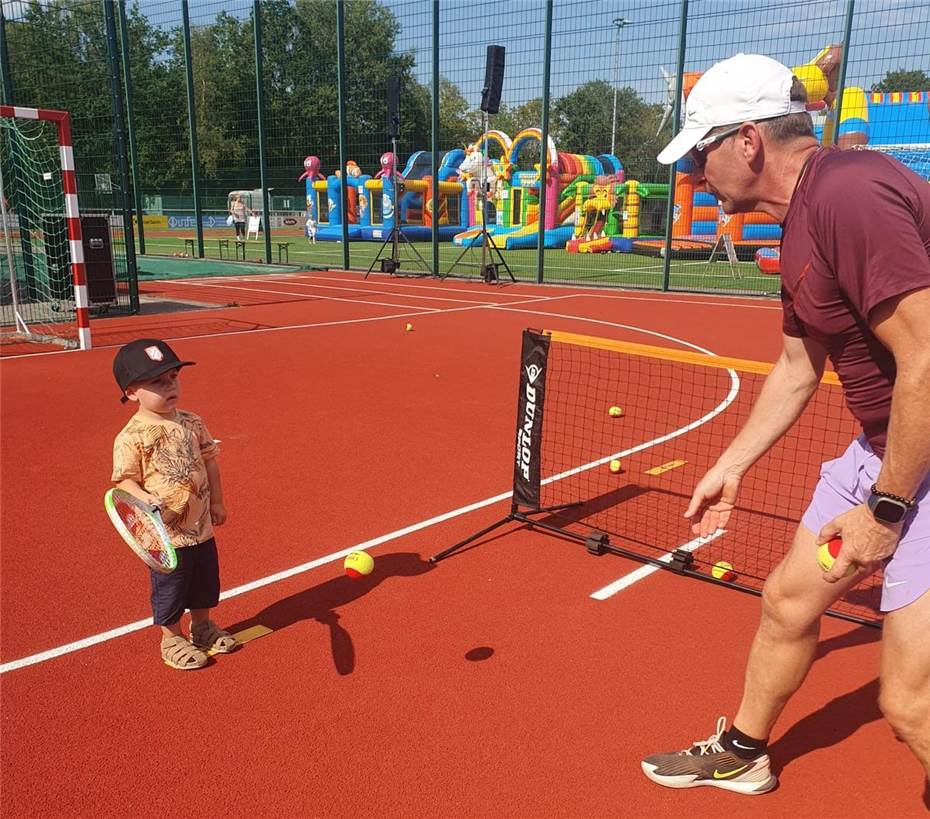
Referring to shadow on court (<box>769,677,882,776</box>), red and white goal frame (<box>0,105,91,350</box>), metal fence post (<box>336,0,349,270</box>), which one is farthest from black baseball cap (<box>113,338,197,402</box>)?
metal fence post (<box>336,0,349,270</box>)

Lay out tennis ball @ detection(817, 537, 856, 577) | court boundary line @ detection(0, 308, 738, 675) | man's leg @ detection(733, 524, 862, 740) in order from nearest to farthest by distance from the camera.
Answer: tennis ball @ detection(817, 537, 856, 577) → man's leg @ detection(733, 524, 862, 740) → court boundary line @ detection(0, 308, 738, 675)

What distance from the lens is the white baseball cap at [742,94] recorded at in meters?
2.41

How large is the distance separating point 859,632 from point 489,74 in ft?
58.4

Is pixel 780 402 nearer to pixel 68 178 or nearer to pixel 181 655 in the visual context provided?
pixel 181 655

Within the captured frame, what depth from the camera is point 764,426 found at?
3004 mm

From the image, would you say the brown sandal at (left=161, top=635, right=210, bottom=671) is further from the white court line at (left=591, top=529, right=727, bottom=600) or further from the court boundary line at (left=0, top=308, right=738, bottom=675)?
the white court line at (left=591, top=529, right=727, bottom=600)

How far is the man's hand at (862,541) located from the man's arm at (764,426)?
65 centimetres

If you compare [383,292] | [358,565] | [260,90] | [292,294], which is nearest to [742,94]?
[358,565]

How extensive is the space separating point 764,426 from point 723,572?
2.01 m

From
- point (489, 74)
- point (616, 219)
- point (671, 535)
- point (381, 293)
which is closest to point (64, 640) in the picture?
point (671, 535)

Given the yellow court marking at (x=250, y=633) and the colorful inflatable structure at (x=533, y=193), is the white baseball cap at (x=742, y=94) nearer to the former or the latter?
the yellow court marking at (x=250, y=633)

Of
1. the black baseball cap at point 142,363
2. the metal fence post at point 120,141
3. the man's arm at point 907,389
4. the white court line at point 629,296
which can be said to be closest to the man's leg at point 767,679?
the man's arm at point 907,389

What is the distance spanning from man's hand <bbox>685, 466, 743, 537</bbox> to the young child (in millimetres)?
2206

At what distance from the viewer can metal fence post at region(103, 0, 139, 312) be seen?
1412 cm
